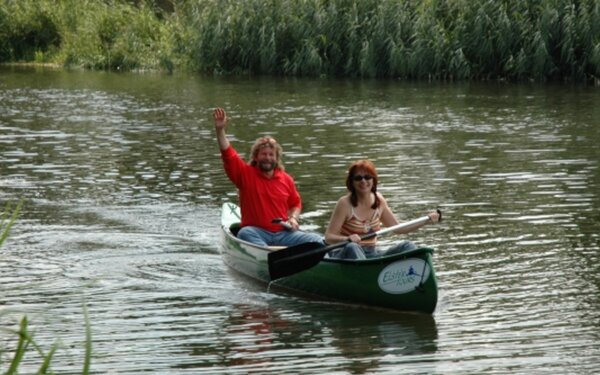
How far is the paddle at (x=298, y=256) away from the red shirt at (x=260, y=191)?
2.33 ft

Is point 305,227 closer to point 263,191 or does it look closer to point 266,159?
point 263,191

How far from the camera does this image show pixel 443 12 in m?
31.5

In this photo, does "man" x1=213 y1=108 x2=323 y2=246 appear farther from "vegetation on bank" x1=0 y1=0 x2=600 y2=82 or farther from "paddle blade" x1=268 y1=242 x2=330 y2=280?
"vegetation on bank" x1=0 y1=0 x2=600 y2=82

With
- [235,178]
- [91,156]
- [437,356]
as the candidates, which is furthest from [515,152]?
[437,356]

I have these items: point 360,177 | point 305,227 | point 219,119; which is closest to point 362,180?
point 360,177

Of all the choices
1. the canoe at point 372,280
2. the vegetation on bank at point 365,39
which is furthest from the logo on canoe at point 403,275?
the vegetation on bank at point 365,39

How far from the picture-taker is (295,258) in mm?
10586

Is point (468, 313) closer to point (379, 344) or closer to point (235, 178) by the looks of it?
point (379, 344)

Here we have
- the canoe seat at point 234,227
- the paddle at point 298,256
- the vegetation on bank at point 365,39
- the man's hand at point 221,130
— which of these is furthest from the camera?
the vegetation on bank at point 365,39

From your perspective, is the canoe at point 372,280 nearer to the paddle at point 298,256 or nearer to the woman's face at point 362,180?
the paddle at point 298,256

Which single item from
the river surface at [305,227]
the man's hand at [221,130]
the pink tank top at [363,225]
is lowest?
the river surface at [305,227]

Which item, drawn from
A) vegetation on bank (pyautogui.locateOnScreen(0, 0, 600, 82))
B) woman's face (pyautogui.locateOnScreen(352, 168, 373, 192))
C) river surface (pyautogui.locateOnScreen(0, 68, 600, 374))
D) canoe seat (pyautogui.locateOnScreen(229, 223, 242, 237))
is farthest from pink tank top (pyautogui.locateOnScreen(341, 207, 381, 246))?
vegetation on bank (pyautogui.locateOnScreen(0, 0, 600, 82))

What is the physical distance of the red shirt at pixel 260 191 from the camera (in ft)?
37.5

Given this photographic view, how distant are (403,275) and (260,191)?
2074mm
